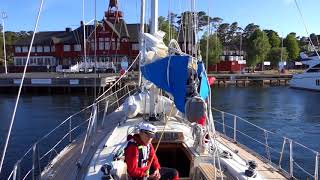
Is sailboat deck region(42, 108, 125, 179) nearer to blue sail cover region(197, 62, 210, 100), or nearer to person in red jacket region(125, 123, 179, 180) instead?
person in red jacket region(125, 123, 179, 180)

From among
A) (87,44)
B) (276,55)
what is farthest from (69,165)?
(276,55)

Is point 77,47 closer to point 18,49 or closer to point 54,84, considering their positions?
point 18,49

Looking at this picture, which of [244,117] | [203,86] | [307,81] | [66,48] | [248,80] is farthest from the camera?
[66,48]

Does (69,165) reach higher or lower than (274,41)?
lower

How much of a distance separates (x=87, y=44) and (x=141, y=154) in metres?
78.6

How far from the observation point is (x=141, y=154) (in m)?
6.95

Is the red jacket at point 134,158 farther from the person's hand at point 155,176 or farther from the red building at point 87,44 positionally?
the red building at point 87,44

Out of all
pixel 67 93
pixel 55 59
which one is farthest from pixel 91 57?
pixel 67 93

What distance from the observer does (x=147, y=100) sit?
12.7 meters

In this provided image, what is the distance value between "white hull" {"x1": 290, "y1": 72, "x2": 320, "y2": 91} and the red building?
105 feet

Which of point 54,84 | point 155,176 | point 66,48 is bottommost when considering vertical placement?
point 54,84

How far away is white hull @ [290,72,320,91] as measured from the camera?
65188mm

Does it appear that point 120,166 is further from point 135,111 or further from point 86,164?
point 135,111

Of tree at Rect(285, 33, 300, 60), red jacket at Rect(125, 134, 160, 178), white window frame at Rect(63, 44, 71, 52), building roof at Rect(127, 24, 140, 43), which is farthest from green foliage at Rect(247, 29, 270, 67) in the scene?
red jacket at Rect(125, 134, 160, 178)
